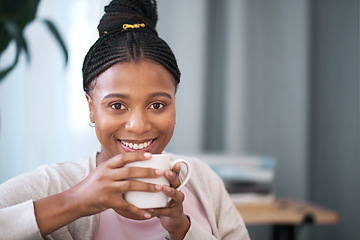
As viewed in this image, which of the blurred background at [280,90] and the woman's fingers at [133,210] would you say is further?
the blurred background at [280,90]

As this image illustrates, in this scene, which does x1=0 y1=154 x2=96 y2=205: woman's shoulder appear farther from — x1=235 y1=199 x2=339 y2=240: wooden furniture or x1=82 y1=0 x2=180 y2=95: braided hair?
x1=235 y1=199 x2=339 y2=240: wooden furniture

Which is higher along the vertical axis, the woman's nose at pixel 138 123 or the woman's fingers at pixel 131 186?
the woman's nose at pixel 138 123

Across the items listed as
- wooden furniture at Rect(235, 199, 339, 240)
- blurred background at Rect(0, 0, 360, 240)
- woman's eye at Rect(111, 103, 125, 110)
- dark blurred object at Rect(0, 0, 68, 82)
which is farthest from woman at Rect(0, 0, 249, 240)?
blurred background at Rect(0, 0, 360, 240)

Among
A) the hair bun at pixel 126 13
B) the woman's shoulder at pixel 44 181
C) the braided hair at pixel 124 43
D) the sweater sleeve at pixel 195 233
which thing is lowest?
the sweater sleeve at pixel 195 233

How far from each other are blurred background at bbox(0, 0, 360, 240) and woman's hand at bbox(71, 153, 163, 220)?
1.27 meters

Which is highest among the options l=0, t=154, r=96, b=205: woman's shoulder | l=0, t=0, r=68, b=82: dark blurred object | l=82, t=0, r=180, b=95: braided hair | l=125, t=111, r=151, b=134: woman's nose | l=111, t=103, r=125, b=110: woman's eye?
l=0, t=0, r=68, b=82: dark blurred object

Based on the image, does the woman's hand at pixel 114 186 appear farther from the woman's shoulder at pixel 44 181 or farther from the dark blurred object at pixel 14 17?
the dark blurred object at pixel 14 17

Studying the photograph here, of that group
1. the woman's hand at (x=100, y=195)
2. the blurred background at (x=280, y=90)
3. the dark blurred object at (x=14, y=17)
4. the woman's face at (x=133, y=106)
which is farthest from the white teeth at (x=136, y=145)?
the blurred background at (x=280, y=90)

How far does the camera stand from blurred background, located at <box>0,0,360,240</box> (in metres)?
1.88

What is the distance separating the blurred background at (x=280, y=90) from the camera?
188cm

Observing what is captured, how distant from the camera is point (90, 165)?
761mm

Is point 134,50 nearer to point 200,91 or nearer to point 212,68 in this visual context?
point 200,91

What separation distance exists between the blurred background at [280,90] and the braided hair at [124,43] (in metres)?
1.05

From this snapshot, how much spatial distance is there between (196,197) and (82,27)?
1004 mm
